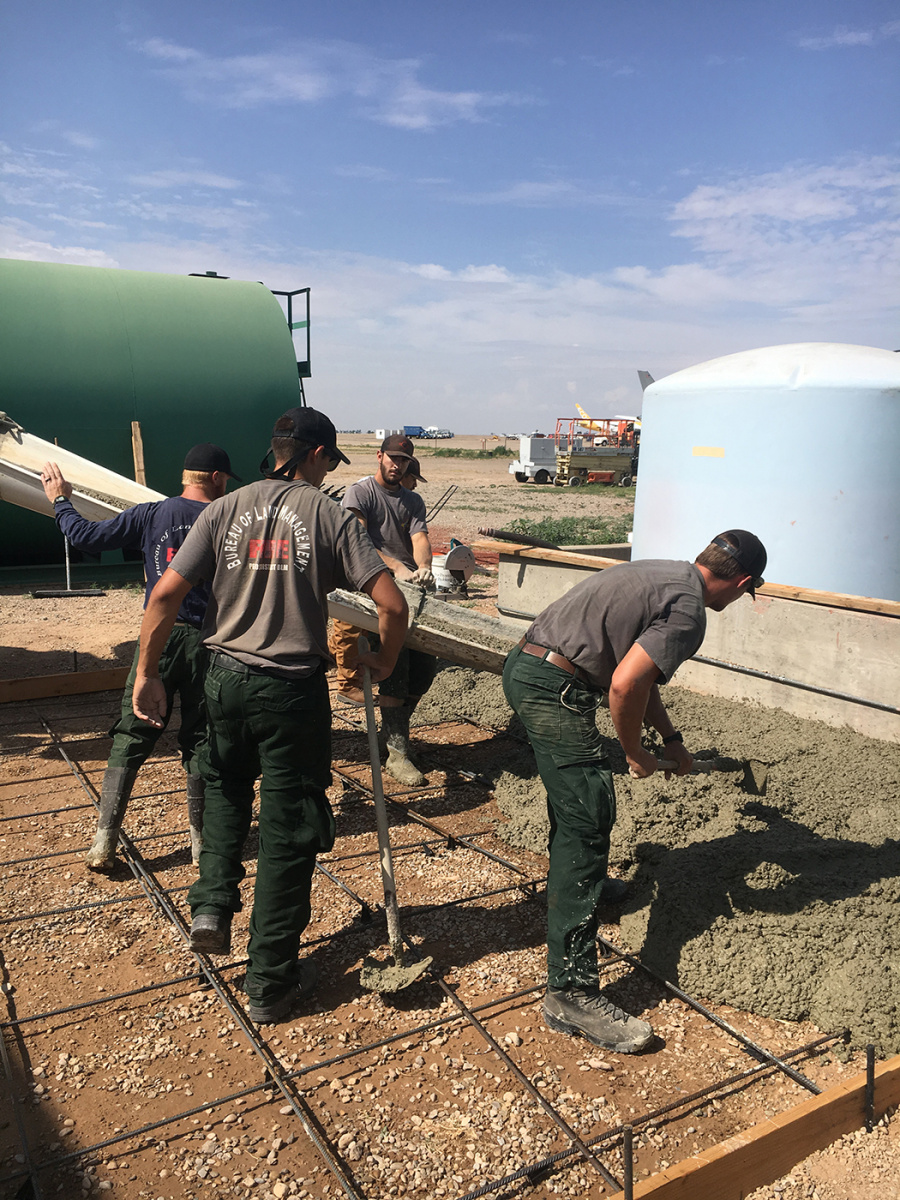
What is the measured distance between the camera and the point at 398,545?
488 centimetres

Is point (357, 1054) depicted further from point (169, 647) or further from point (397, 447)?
point (397, 447)

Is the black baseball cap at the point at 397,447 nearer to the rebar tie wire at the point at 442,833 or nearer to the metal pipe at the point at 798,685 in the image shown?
the rebar tie wire at the point at 442,833

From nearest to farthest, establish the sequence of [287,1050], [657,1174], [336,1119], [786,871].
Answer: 1. [657,1174]
2. [336,1119]
3. [287,1050]
4. [786,871]

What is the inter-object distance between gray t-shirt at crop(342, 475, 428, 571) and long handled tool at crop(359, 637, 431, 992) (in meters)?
1.87

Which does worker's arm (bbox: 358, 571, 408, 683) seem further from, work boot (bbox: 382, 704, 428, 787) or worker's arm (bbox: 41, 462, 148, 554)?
work boot (bbox: 382, 704, 428, 787)

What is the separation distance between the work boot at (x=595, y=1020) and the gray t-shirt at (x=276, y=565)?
4.39ft

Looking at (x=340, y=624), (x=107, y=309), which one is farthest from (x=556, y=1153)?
(x=107, y=309)

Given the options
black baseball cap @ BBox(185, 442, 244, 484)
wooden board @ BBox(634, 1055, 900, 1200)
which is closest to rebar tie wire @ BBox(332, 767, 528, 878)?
wooden board @ BBox(634, 1055, 900, 1200)

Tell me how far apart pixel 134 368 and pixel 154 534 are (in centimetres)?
703

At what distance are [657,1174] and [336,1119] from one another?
2.80 feet

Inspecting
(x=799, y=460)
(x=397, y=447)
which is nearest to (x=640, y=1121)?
(x=397, y=447)

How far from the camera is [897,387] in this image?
222 inches

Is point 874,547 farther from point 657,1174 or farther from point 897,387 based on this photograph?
point 657,1174

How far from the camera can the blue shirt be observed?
3619 millimetres
